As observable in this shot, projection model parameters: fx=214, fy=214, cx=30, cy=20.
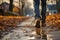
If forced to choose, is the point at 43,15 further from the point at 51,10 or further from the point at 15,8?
the point at 51,10

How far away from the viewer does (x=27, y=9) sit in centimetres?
5569

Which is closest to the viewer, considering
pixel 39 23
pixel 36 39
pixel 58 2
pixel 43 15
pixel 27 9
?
pixel 36 39

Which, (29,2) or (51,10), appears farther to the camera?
(29,2)

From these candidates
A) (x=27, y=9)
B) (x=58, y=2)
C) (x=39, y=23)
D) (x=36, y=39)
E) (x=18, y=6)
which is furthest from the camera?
(x=27, y=9)

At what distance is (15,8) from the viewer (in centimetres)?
4538

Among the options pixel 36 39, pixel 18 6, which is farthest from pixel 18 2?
pixel 36 39

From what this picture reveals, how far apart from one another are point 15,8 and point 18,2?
3682mm

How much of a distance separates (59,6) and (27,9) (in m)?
13.2

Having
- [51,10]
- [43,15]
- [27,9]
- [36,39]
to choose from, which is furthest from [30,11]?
[36,39]

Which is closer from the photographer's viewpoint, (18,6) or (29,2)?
(18,6)

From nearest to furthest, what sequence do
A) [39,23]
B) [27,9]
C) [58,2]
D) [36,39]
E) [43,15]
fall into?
[36,39] < [39,23] < [43,15] < [58,2] < [27,9]

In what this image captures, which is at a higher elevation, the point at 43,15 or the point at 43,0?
the point at 43,0

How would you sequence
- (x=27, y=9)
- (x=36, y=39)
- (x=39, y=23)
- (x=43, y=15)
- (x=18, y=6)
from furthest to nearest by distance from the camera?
(x=27, y=9) → (x=18, y=6) → (x=43, y=15) → (x=39, y=23) → (x=36, y=39)

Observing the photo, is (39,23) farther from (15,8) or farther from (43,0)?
(15,8)
